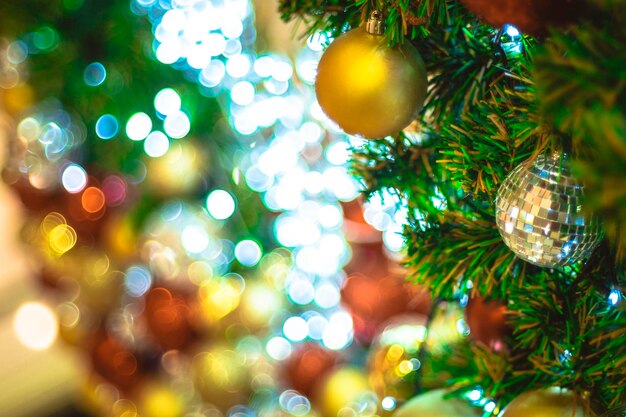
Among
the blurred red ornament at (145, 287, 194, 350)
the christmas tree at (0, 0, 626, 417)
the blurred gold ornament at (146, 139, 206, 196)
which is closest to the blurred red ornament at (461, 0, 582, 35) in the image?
the christmas tree at (0, 0, 626, 417)

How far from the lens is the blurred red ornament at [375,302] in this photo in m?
1.01

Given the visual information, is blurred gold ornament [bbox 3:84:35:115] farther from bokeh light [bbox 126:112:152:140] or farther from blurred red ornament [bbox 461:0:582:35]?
blurred red ornament [bbox 461:0:582:35]

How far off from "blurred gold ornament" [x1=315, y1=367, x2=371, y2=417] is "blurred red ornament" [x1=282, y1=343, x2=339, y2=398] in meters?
0.04

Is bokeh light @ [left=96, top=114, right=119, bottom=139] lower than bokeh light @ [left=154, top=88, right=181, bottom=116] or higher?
lower

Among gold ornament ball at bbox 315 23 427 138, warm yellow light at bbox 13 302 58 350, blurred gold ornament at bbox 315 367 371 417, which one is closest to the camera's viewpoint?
gold ornament ball at bbox 315 23 427 138

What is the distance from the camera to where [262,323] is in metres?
0.99

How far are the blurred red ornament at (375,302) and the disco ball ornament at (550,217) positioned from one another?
634mm

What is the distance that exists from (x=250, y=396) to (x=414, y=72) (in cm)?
74

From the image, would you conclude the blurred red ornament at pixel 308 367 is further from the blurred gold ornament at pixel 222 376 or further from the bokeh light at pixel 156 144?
the bokeh light at pixel 156 144

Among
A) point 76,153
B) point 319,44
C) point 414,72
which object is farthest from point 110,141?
point 414,72

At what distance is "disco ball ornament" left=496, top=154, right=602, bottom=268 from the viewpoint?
0.35 metres

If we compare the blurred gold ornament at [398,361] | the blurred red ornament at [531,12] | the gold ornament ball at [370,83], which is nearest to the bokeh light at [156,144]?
the blurred gold ornament at [398,361]

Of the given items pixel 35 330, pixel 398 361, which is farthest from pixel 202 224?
pixel 35 330

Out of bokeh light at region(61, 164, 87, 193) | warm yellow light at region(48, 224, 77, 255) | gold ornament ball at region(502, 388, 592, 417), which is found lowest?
warm yellow light at region(48, 224, 77, 255)
